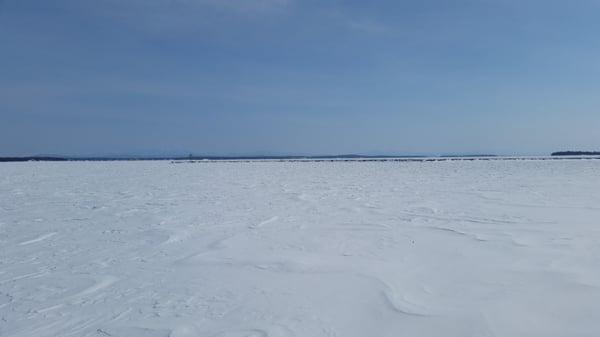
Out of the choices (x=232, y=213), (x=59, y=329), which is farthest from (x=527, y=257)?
(x=232, y=213)

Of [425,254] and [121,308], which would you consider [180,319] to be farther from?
[425,254]

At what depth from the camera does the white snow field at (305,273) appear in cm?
267

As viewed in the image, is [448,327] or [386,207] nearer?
[448,327]

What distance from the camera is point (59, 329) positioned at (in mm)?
2598

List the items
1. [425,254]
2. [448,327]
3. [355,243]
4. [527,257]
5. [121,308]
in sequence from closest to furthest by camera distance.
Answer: [448,327]
[121,308]
[527,257]
[425,254]
[355,243]

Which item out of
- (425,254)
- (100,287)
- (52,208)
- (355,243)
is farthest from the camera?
(52,208)

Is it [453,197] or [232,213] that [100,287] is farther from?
[453,197]

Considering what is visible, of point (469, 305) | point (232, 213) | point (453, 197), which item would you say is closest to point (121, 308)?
point (469, 305)

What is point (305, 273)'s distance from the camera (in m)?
3.80

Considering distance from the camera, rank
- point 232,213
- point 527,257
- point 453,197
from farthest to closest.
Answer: point 453,197, point 232,213, point 527,257

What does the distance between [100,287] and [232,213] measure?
4016mm

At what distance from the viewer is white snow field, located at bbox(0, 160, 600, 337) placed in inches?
105

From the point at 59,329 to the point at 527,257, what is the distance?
381 cm

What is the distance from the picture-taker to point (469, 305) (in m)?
2.90
